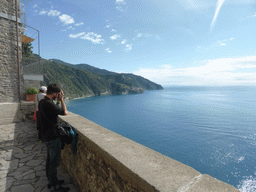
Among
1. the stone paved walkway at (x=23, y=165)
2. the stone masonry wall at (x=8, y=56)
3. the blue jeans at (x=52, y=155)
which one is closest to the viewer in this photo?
the blue jeans at (x=52, y=155)

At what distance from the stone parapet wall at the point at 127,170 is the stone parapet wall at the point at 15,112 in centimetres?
705

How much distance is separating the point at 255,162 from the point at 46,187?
45677 mm

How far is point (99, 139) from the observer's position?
7.24ft

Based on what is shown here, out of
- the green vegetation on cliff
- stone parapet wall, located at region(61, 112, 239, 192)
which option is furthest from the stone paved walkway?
the green vegetation on cliff

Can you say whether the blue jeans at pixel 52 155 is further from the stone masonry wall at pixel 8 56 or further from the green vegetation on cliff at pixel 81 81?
the green vegetation on cliff at pixel 81 81

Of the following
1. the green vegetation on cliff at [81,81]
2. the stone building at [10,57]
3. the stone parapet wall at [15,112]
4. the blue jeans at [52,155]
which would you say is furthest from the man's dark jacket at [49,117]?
the green vegetation on cliff at [81,81]

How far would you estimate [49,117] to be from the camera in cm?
233

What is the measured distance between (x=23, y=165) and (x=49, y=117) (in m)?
2.35

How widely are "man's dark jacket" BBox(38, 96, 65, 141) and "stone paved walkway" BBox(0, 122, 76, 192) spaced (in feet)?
4.18

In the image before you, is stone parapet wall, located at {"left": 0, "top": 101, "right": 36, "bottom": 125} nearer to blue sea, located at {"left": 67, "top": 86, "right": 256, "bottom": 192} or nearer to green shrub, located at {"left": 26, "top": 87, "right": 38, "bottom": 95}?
green shrub, located at {"left": 26, "top": 87, "right": 38, "bottom": 95}

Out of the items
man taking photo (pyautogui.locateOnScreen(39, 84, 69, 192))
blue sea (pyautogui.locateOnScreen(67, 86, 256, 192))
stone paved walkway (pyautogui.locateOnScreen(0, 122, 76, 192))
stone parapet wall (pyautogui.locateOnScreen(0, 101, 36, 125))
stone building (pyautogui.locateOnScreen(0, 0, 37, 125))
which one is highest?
stone building (pyautogui.locateOnScreen(0, 0, 37, 125))

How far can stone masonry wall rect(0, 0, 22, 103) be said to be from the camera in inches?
358

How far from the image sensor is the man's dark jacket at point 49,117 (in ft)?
7.48

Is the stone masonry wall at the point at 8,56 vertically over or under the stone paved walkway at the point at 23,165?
over
